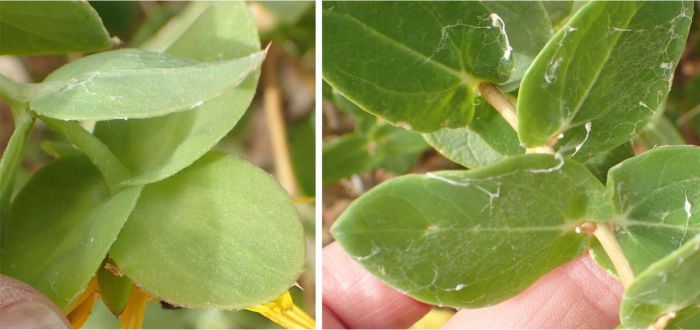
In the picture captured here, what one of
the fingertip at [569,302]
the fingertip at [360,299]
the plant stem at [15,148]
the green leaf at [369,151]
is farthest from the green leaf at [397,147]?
the plant stem at [15,148]

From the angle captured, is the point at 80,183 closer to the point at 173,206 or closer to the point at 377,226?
the point at 173,206

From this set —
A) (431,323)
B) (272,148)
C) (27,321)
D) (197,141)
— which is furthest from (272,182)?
(272,148)

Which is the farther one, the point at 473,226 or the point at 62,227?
the point at 62,227

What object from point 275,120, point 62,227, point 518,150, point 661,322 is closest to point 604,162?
point 518,150

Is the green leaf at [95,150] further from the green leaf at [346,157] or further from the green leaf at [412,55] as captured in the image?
the green leaf at [346,157]

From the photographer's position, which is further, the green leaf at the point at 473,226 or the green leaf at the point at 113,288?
the green leaf at the point at 113,288

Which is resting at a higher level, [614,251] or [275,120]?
[614,251]

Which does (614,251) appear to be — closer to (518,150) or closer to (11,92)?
(518,150)
